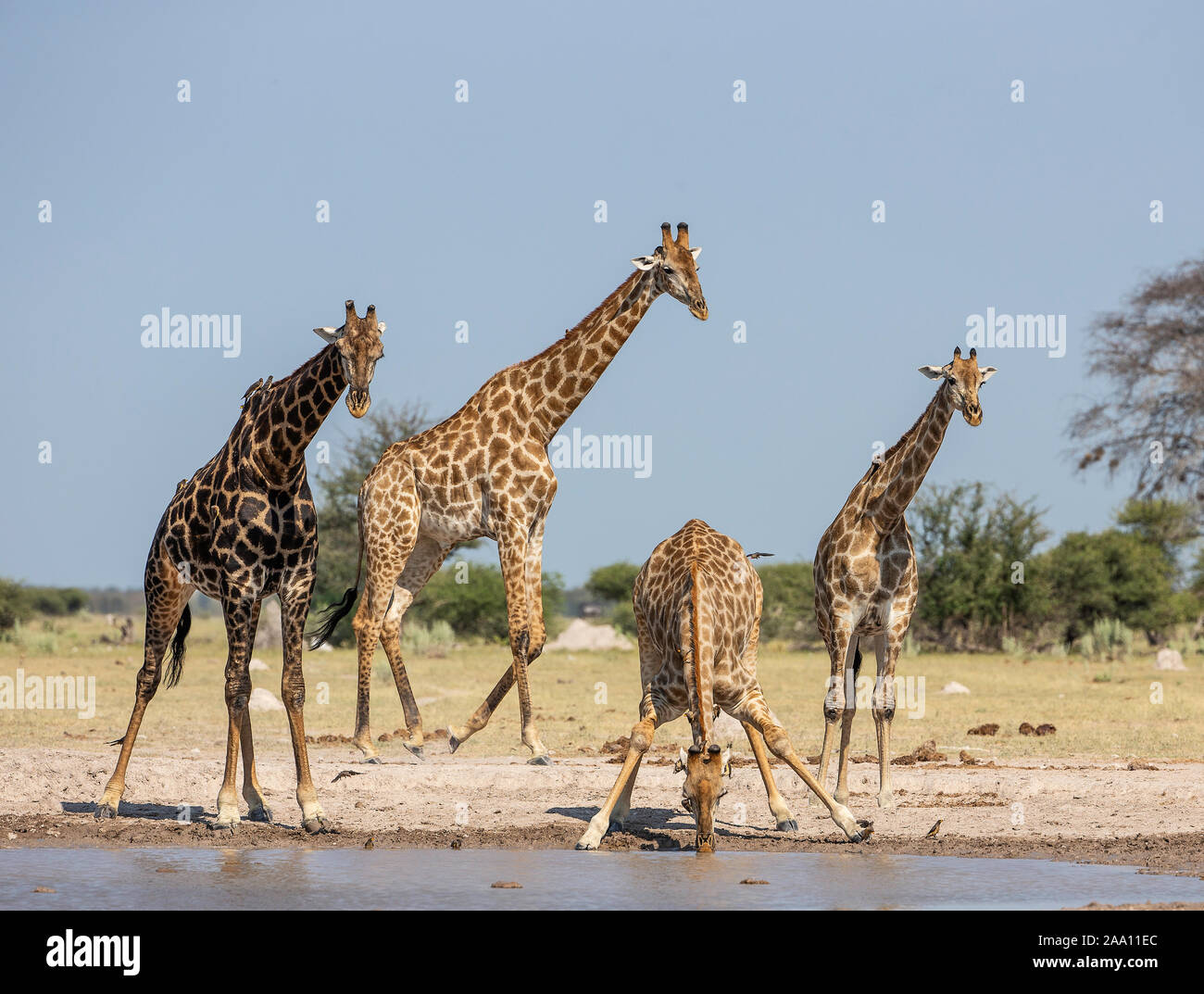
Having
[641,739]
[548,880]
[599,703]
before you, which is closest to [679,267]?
[641,739]

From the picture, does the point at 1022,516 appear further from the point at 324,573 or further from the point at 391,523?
the point at 391,523

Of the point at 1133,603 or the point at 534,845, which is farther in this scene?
the point at 1133,603

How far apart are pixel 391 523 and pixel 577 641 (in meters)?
24.2

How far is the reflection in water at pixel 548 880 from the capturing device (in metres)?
7.14

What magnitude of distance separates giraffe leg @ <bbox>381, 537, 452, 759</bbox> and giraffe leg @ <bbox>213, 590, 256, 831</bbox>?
326 cm

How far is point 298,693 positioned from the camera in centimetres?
964

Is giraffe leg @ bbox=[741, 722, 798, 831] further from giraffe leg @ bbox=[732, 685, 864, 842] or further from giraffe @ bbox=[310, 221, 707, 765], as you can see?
giraffe @ bbox=[310, 221, 707, 765]

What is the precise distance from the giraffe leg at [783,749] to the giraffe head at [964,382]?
253cm

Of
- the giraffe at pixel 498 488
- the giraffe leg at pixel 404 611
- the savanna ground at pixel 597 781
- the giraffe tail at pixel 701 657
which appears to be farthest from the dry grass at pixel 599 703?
the giraffe tail at pixel 701 657

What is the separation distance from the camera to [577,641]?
3706cm

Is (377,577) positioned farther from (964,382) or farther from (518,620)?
(964,382)

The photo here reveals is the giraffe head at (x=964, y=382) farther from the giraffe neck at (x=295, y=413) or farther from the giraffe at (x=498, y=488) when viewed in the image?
the giraffe neck at (x=295, y=413)
